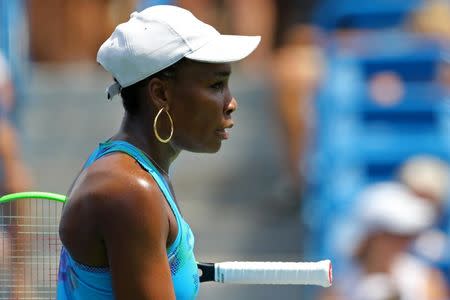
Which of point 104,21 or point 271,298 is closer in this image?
point 271,298

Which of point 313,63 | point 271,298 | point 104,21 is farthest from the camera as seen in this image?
point 104,21

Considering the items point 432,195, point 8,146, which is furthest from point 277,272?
point 432,195

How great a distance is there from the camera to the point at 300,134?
6965 mm

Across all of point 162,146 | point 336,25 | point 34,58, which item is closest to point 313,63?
point 336,25

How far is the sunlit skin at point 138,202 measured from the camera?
8.54 feet

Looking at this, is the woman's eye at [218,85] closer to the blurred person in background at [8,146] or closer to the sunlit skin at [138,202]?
the sunlit skin at [138,202]

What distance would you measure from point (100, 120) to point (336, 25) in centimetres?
154

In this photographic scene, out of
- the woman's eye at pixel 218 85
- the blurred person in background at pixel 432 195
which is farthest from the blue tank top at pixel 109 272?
the blurred person in background at pixel 432 195

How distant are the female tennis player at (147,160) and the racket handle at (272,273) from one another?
0.47ft

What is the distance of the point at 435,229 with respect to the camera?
20.1ft

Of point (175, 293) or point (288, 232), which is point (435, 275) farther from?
point (175, 293)

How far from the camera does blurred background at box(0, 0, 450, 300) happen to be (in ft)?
19.8

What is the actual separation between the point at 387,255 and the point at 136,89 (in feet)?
10.1

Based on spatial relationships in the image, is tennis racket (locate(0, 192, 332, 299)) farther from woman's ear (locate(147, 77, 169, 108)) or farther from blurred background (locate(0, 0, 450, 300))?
blurred background (locate(0, 0, 450, 300))
